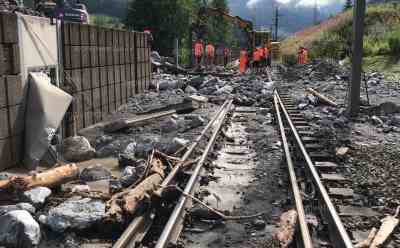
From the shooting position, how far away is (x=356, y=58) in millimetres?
13680

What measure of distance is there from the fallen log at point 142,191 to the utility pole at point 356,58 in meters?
8.14

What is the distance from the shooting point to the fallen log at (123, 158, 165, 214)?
543 centimetres

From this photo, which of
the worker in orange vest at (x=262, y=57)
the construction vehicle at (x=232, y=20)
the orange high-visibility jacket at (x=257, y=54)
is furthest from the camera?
the construction vehicle at (x=232, y=20)

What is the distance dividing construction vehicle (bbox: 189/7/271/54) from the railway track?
24023 millimetres

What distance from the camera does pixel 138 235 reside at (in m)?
5.02

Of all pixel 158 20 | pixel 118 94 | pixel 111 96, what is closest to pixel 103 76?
pixel 111 96

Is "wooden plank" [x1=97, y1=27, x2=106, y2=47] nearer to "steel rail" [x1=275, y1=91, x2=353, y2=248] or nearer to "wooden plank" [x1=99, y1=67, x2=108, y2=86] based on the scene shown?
"wooden plank" [x1=99, y1=67, x2=108, y2=86]

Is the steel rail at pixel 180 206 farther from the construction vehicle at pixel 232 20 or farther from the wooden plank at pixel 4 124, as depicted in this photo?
the construction vehicle at pixel 232 20

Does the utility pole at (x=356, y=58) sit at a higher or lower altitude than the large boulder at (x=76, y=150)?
higher

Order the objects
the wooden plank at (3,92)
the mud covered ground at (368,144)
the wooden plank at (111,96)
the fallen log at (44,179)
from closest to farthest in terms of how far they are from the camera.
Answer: the fallen log at (44,179), the mud covered ground at (368,144), the wooden plank at (3,92), the wooden plank at (111,96)

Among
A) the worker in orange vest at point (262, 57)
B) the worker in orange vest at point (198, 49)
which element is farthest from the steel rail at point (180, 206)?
the worker in orange vest at point (198, 49)

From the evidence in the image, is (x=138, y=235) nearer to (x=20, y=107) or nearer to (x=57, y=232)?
(x=57, y=232)

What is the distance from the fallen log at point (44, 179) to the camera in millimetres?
5953

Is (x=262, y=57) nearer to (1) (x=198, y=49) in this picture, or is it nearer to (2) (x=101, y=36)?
(1) (x=198, y=49)
